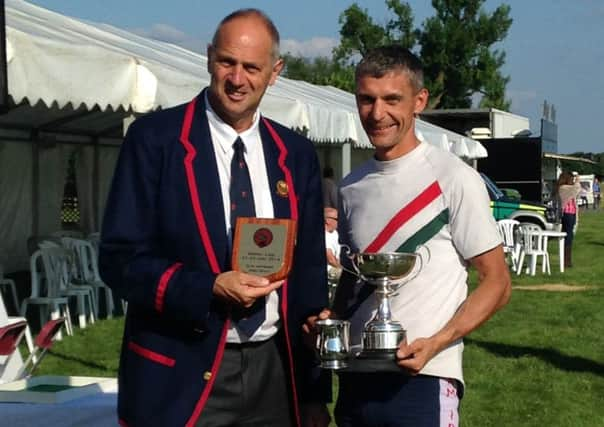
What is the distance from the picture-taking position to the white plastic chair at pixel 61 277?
10.3 m

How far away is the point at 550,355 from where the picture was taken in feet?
31.3

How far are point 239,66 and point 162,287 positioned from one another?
61 cm

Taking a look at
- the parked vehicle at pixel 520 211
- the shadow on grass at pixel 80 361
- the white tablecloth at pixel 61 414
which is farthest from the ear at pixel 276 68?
the parked vehicle at pixel 520 211

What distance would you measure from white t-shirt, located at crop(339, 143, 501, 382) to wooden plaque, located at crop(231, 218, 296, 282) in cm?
33

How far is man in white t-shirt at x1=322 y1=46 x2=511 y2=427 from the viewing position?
278cm

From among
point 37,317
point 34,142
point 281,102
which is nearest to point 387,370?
point 281,102

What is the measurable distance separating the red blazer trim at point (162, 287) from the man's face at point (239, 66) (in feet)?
1.50

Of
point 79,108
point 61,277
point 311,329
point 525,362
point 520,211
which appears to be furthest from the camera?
point 520,211

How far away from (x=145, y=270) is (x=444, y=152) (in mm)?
879

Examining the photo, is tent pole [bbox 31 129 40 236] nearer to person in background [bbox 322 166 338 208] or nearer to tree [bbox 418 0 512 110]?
person in background [bbox 322 166 338 208]

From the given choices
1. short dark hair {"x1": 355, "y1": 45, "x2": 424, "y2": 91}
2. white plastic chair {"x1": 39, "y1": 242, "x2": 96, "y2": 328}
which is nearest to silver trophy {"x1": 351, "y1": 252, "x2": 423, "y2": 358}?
short dark hair {"x1": 355, "y1": 45, "x2": 424, "y2": 91}

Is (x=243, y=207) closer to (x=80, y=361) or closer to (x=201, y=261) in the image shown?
(x=201, y=261)

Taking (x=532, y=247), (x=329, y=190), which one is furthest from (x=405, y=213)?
(x=532, y=247)

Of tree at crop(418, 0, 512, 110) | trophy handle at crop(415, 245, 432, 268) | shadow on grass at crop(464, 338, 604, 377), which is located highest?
tree at crop(418, 0, 512, 110)
